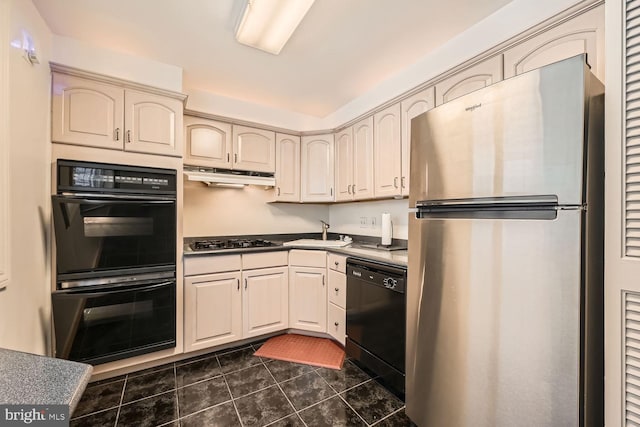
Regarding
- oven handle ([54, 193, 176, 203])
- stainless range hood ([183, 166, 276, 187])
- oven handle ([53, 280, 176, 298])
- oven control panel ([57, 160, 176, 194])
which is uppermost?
stainless range hood ([183, 166, 276, 187])

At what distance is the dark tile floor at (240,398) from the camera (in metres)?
1.55

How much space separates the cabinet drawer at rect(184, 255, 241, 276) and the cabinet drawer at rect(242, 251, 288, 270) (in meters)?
0.07

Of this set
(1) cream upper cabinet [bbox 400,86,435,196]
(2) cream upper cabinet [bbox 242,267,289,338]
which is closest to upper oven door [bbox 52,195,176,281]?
(2) cream upper cabinet [bbox 242,267,289,338]

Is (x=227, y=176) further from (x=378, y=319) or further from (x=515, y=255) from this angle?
(x=515, y=255)

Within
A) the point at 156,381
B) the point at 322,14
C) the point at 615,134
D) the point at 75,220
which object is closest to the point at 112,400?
the point at 156,381

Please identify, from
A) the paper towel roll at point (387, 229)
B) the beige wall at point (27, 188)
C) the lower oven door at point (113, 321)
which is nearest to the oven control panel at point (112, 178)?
the beige wall at point (27, 188)

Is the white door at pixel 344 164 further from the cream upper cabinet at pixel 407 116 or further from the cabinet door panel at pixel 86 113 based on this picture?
the cabinet door panel at pixel 86 113

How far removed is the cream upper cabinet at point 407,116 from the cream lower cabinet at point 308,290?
3.30ft

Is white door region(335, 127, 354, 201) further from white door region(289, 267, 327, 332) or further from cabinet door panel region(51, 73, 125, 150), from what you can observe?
cabinet door panel region(51, 73, 125, 150)

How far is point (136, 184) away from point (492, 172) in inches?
89.2

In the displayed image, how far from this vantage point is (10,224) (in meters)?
1.29

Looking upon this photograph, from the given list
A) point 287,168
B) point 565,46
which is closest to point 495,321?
point 565,46

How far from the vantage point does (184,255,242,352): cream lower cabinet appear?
2.17 metres

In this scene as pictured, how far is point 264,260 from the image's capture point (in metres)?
2.50
